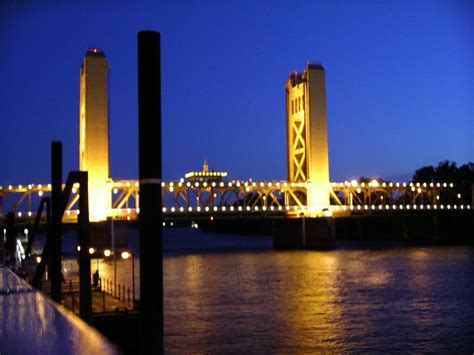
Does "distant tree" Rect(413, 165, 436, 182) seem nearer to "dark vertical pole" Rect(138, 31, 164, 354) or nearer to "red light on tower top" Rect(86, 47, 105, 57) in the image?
"red light on tower top" Rect(86, 47, 105, 57)

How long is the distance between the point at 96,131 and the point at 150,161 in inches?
3459

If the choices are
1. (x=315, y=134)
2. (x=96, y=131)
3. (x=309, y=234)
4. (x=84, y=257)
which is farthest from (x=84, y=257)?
(x=315, y=134)

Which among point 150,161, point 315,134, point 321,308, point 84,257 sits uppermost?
point 315,134

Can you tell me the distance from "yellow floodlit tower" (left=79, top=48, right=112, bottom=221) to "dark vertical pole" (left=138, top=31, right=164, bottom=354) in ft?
283

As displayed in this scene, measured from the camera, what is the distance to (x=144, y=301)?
1338 centimetres

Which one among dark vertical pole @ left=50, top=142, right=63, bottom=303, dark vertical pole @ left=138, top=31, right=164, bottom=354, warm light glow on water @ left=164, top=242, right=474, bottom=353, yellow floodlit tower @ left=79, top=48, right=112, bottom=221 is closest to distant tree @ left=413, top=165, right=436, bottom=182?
yellow floodlit tower @ left=79, top=48, right=112, bottom=221

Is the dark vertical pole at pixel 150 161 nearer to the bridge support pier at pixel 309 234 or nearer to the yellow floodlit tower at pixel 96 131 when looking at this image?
the yellow floodlit tower at pixel 96 131

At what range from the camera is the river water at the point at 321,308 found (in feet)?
89.1

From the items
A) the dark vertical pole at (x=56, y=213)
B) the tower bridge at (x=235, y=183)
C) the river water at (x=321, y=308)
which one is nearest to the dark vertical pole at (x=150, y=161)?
the river water at (x=321, y=308)

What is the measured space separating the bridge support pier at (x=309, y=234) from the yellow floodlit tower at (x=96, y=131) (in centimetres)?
2595

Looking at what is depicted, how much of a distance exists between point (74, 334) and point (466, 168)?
5536 inches

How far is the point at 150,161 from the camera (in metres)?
13.1

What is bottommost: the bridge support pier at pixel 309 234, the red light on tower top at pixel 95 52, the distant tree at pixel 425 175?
the bridge support pier at pixel 309 234

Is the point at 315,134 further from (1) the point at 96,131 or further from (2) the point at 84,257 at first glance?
(2) the point at 84,257
